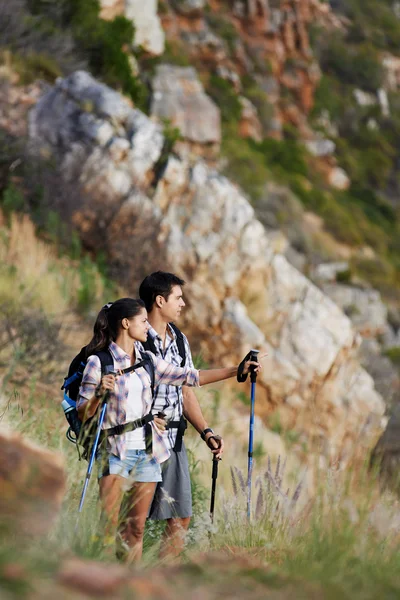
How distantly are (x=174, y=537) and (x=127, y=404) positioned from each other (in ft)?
2.29

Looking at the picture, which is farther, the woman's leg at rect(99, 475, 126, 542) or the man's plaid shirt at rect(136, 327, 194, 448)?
the man's plaid shirt at rect(136, 327, 194, 448)

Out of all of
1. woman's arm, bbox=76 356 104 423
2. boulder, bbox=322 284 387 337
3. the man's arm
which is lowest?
boulder, bbox=322 284 387 337

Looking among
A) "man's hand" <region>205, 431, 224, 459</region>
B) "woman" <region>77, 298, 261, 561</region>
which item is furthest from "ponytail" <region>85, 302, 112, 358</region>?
"man's hand" <region>205, 431, 224, 459</region>

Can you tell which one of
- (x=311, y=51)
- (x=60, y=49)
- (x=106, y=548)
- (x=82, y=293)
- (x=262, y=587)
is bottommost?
(x=82, y=293)

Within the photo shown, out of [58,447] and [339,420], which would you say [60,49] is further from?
[58,447]

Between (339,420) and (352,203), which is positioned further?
(352,203)

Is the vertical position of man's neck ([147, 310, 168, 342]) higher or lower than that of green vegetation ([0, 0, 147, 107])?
lower

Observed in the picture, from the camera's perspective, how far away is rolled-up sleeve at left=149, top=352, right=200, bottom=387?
435 cm

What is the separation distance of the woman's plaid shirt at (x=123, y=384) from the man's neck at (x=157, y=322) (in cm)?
33

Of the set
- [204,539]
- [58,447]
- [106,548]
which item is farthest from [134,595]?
[58,447]

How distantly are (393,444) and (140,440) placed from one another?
201 inches

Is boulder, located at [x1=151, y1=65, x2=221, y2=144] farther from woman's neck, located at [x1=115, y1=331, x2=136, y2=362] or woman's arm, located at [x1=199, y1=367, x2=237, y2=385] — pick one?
woman's neck, located at [x1=115, y1=331, x2=136, y2=362]

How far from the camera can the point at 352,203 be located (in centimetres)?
3766

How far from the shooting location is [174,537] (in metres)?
4.00
